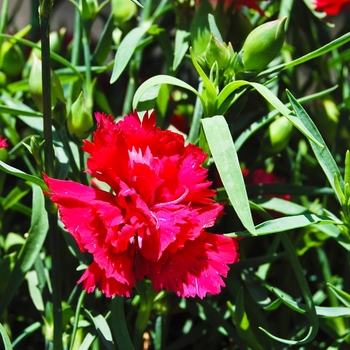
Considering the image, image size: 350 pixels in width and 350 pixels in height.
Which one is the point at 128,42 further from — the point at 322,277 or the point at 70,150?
the point at 322,277

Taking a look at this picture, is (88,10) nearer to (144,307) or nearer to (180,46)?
(180,46)

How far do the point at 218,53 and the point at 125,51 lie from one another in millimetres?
103

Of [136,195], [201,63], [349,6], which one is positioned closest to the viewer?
[136,195]

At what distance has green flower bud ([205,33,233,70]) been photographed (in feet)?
1.63

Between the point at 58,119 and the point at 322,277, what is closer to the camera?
the point at 58,119

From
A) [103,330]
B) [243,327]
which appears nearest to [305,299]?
[243,327]

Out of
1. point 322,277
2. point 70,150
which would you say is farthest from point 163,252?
point 322,277

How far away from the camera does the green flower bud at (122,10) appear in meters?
0.65

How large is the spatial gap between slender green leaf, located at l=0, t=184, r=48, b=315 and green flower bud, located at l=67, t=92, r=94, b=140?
0.23ft

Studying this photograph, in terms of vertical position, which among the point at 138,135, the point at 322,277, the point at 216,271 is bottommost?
the point at 322,277

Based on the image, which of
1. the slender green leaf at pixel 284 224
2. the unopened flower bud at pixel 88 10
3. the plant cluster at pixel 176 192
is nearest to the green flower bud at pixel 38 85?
the plant cluster at pixel 176 192

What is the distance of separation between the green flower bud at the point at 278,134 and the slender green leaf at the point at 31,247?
0.25 meters

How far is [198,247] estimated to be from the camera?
1.47ft

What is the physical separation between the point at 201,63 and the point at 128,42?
8cm
